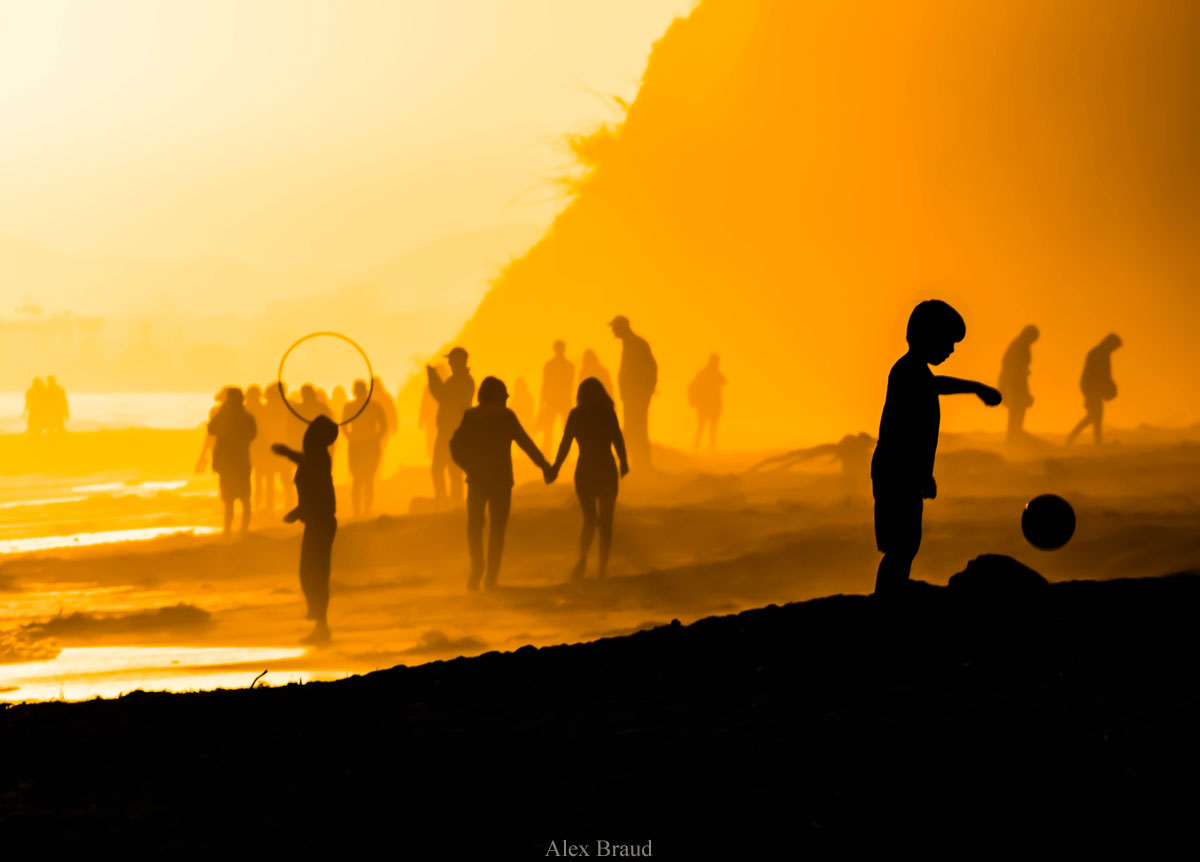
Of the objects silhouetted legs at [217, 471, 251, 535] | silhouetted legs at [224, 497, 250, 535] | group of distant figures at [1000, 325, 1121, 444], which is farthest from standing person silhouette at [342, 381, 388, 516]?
group of distant figures at [1000, 325, 1121, 444]

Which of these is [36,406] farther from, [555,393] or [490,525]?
[490,525]

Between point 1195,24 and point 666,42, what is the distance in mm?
24068

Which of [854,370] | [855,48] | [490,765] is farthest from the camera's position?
[855,48]

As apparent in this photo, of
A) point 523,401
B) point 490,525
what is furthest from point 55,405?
point 490,525

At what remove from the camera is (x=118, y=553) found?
22.6 metres

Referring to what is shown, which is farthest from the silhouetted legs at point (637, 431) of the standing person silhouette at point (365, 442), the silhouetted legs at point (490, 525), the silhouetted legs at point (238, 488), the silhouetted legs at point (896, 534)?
the silhouetted legs at point (896, 534)

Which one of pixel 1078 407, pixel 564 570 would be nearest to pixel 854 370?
pixel 1078 407

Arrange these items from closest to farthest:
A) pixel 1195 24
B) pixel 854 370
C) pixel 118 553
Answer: pixel 118 553 < pixel 854 370 < pixel 1195 24

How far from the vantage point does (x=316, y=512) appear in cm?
1465

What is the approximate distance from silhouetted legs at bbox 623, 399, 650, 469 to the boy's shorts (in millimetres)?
15779

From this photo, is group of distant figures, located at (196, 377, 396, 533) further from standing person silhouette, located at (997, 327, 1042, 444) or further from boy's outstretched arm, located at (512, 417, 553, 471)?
standing person silhouette, located at (997, 327, 1042, 444)

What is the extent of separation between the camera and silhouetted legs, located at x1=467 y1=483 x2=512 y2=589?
53.3 feet

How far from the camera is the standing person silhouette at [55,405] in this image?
43.9m

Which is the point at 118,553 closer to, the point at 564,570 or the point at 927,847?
the point at 564,570
